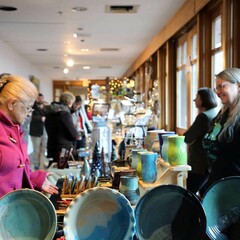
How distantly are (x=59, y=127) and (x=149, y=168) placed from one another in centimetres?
368

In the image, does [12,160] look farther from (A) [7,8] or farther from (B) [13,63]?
(B) [13,63]

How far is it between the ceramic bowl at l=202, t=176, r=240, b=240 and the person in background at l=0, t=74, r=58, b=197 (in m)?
0.84

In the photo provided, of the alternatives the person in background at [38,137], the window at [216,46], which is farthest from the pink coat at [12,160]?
the person in background at [38,137]

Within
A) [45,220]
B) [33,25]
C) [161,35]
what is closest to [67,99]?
[33,25]

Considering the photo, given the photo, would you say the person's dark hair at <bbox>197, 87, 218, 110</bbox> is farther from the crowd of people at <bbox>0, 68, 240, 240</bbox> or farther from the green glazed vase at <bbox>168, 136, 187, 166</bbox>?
the green glazed vase at <bbox>168, 136, 187, 166</bbox>

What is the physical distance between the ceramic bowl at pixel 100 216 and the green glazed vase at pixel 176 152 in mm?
453

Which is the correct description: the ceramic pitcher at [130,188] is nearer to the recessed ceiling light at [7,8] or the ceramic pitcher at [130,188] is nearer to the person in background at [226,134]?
the person in background at [226,134]

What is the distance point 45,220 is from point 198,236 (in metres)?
0.55

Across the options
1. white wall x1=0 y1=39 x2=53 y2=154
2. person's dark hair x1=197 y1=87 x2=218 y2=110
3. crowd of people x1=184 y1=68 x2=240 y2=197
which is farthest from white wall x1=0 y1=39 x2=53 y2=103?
crowd of people x1=184 y1=68 x2=240 y2=197

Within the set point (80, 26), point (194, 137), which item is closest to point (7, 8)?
Answer: point (80, 26)

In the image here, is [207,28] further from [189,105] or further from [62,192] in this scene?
[62,192]

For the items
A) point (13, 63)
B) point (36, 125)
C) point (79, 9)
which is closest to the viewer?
point (79, 9)

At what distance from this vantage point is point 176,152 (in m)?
1.83

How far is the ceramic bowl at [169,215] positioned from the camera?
4.76ft
